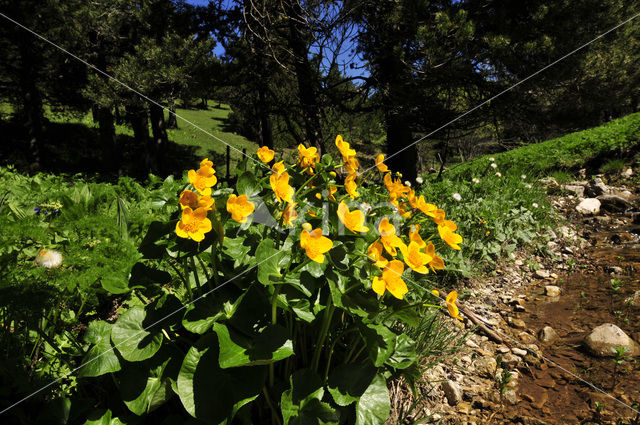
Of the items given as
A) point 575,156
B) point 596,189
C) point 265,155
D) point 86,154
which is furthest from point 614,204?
point 86,154

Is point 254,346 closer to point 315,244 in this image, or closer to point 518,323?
point 315,244

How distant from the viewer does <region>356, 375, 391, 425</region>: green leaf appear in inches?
39.3

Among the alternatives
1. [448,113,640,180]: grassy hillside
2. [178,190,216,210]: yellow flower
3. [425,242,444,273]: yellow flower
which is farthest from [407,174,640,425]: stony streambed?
[448,113,640,180]: grassy hillside

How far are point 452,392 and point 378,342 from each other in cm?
85

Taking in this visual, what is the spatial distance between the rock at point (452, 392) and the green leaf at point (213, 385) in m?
1.07

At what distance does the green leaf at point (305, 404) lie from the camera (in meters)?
0.91

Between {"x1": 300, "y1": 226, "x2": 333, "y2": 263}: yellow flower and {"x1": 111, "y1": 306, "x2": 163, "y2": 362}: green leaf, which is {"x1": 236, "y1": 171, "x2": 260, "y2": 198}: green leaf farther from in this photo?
{"x1": 111, "y1": 306, "x2": 163, "y2": 362}: green leaf

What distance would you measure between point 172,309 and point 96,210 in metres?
1.80

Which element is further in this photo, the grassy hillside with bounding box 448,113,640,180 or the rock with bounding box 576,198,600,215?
the grassy hillside with bounding box 448,113,640,180

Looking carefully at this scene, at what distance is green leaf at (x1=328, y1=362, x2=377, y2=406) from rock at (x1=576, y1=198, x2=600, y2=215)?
4702 millimetres

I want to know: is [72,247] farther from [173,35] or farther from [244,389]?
[173,35]

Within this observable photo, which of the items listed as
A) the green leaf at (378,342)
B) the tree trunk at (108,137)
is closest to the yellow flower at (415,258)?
the green leaf at (378,342)

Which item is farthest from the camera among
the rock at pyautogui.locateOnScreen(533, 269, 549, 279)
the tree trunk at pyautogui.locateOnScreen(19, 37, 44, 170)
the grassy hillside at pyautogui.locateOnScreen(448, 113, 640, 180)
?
the tree trunk at pyautogui.locateOnScreen(19, 37, 44, 170)

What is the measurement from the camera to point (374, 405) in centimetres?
→ 102
